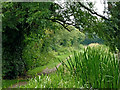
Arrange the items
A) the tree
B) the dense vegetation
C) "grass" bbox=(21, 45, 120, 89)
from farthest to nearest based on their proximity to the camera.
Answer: the tree < the dense vegetation < "grass" bbox=(21, 45, 120, 89)

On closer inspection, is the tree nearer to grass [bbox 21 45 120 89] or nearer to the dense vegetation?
the dense vegetation

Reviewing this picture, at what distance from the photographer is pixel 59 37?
7.72 meters

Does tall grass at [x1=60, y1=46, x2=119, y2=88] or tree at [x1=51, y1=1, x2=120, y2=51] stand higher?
tree at [x1=51, y1=1, x2=120, y2=51]

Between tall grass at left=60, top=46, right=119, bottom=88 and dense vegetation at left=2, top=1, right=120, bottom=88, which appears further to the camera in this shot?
dense vegetation at left=2, top=1, right=120, bottom=88

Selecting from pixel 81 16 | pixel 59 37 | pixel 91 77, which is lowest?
pixel 91 77

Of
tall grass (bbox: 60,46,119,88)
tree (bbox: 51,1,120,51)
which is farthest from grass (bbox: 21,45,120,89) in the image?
tree (bbox: 51,1,120,51)

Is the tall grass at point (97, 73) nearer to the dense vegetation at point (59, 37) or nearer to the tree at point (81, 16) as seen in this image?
the dense vegetation at point (59, 37)

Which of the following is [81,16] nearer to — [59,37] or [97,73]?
[59,37]

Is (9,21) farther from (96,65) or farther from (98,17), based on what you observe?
(96,65)

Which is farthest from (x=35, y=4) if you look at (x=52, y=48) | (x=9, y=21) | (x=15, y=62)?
(x=52, y=48)

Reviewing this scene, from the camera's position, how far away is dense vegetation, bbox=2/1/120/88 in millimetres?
2508

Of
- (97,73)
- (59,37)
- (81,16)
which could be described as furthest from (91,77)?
(59,37)

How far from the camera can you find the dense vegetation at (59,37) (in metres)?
2.51

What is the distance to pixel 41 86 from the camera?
7.19ft
